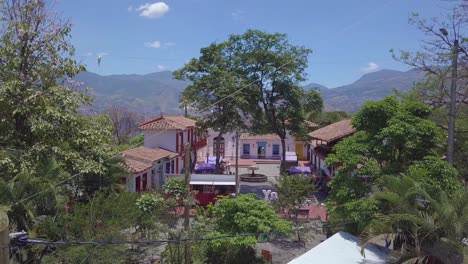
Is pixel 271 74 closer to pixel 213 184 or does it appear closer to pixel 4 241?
pixel 213 184

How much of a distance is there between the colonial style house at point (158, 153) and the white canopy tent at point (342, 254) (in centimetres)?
1489

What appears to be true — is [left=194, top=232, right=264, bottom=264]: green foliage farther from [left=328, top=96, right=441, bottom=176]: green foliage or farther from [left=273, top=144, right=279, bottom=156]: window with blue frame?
[left=273, top=144, right=279, bottom=156]: window with blue frame

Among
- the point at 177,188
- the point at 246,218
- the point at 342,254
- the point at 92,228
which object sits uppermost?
the point at 177,188

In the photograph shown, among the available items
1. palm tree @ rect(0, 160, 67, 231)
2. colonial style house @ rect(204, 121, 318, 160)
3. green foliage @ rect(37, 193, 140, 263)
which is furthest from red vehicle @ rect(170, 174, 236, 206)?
colonial style house @ rect(204, 121, 318, 160)

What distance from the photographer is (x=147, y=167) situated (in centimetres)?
2459

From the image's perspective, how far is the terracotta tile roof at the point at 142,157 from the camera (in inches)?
933

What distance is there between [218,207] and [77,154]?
4.74 m

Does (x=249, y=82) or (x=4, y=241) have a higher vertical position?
(x=249, y=82)

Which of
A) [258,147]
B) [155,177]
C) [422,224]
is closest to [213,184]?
[155,177]

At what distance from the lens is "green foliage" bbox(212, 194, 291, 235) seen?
12273 mm

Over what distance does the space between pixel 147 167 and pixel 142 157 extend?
1939mm

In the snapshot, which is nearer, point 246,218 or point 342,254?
point 342,254

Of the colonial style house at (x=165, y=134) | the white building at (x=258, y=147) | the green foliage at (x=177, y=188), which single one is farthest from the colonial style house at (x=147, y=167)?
the white building at (x=258, y=147)

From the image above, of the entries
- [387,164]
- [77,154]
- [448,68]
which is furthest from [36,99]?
[448,68]
